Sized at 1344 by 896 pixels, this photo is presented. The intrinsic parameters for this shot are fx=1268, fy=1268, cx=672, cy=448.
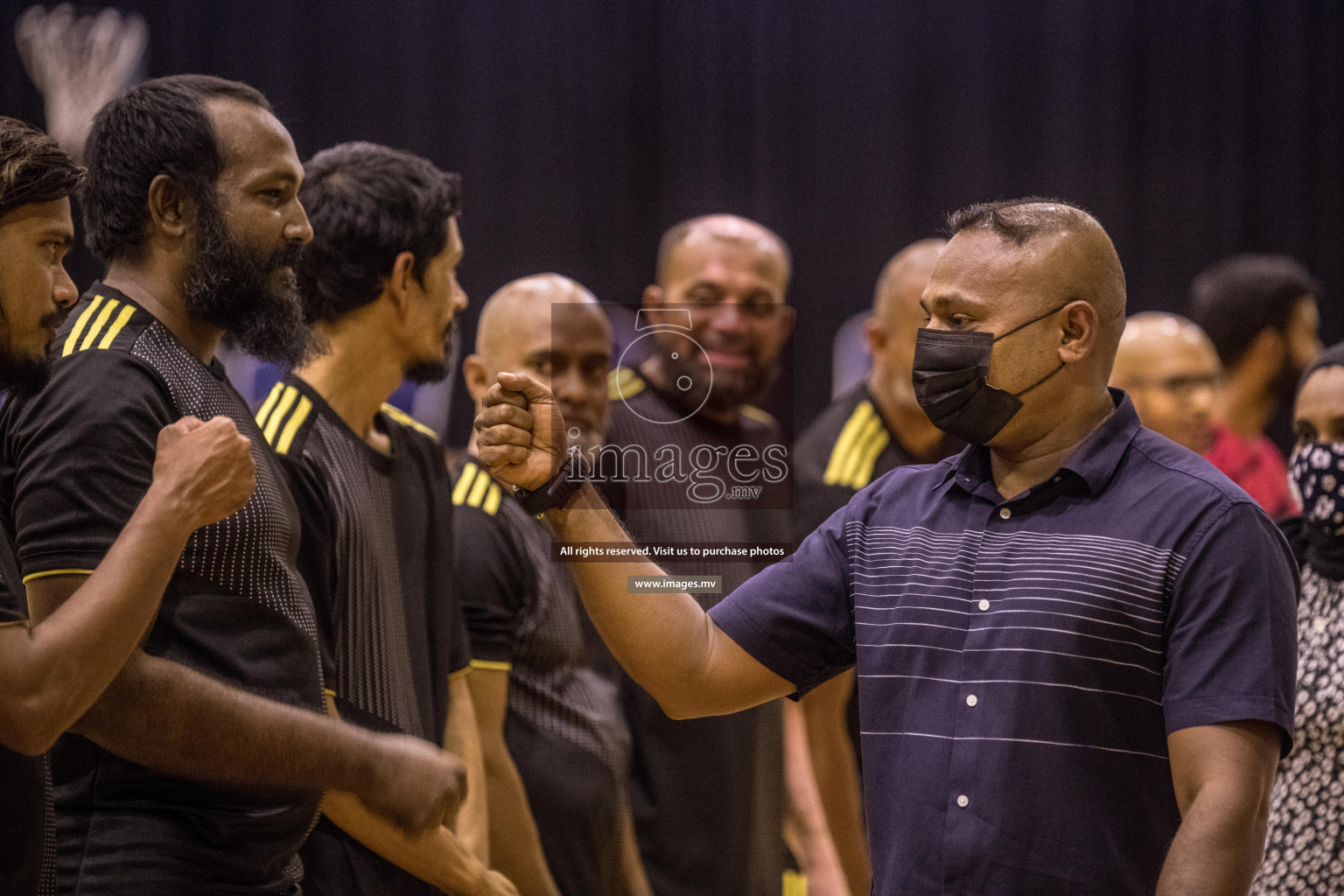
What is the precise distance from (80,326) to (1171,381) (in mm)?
2919

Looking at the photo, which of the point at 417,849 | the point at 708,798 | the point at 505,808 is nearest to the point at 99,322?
the point at 417,849

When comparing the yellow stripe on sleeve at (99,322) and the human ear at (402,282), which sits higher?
the yellow stripe on sleeve at (99,322)

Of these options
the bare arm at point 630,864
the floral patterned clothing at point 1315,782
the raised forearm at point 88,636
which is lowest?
the bare arm at point 630,864

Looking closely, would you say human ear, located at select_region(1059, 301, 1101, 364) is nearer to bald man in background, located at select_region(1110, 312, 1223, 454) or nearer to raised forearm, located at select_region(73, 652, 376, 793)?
raised forearm, located at select_region(73, 652, 376, 793)

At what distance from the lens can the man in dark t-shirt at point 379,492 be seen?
1.92 meters

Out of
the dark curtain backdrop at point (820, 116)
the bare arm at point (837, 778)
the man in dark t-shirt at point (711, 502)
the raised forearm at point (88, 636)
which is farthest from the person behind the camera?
the dark curtain backdrop at point (820, 116)

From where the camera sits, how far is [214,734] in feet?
4.87

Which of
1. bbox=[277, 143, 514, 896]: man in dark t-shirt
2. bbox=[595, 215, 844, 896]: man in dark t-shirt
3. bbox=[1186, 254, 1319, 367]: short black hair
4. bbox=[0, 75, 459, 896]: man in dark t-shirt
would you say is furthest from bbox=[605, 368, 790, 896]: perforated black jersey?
bbox=[1186, 254, 1319, 367]: short black hair

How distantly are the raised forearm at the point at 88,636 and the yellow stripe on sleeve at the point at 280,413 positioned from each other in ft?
1.89

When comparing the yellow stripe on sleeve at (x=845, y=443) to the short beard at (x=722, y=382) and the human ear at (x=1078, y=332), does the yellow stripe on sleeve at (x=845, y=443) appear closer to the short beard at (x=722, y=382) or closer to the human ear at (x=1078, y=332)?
the short beard at (x=722, y=382)

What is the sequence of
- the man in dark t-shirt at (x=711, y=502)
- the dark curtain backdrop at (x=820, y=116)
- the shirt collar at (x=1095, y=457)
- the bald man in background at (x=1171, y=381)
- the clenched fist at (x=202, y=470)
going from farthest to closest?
the dark curtain backdrop at (x=820, y=116) < the bald man in background at (x=1171, y=381) < the man in dark t-shirt at (x=711, y=502) < the shirt collar at (x=1095, y=457) < the clenched fist at (x=202, y=470)

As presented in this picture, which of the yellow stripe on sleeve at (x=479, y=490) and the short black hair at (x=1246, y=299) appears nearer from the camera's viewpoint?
the yellow stripe on sleeve at (x=479, y=490)

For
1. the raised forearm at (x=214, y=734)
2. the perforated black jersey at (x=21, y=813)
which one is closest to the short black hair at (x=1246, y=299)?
the raised forearm at (x=214, y=734)

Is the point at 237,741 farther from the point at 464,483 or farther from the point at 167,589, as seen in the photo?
the point at 464,483
